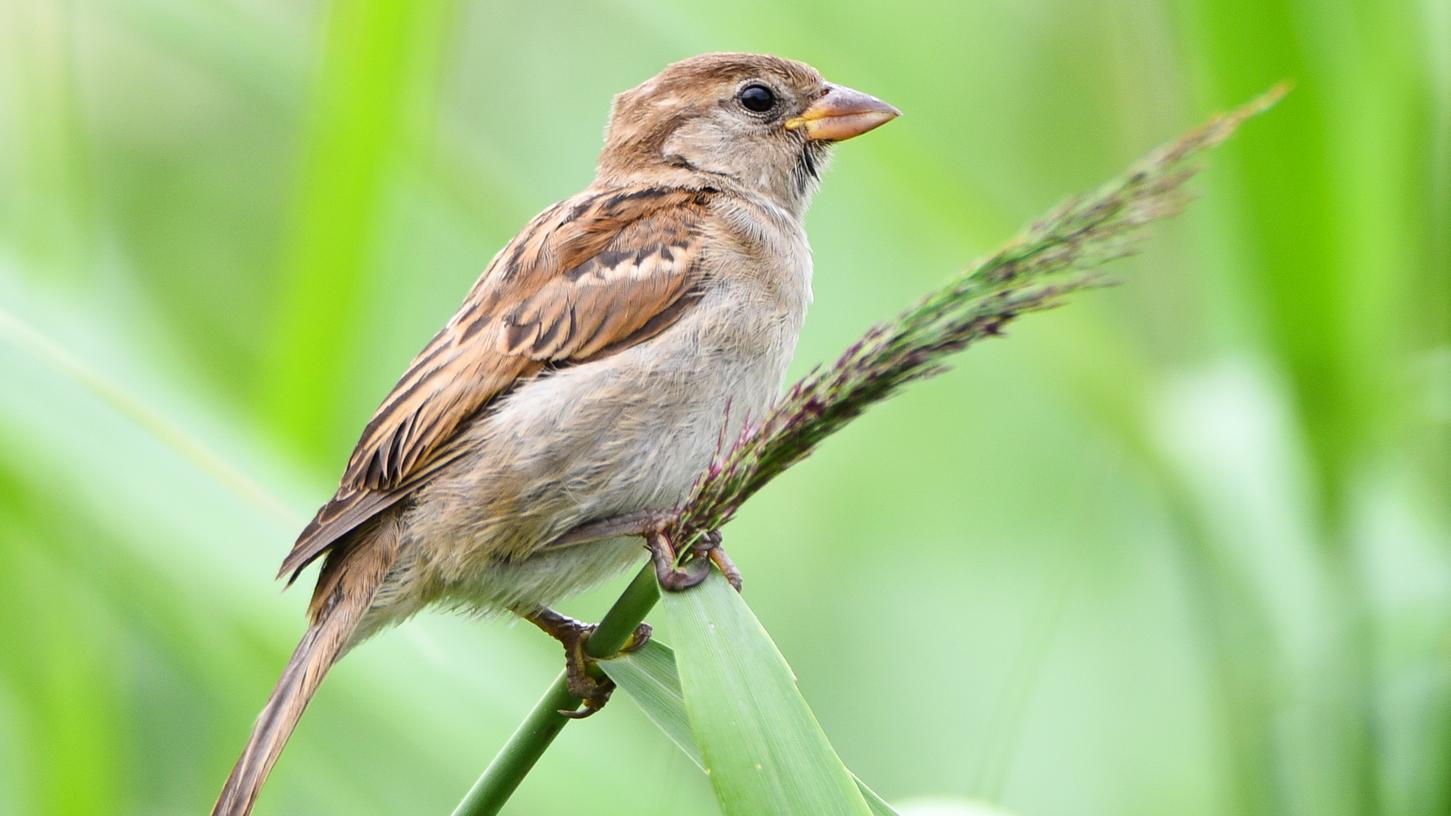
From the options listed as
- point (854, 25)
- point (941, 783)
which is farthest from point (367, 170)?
point (941, 783)

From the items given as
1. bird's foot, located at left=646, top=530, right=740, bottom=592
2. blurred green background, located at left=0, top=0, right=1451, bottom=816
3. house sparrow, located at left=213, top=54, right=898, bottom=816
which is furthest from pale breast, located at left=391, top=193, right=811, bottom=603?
bird's foot, located at left=646, top=530, right=740, bottom=592

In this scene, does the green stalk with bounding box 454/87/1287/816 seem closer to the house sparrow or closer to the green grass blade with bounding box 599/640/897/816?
the green grass blade with bounding box 599/640/897/816

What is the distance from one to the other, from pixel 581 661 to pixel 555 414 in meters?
0.48

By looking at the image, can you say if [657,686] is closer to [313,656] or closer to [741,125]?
[313,656]

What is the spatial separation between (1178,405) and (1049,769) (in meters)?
0.77

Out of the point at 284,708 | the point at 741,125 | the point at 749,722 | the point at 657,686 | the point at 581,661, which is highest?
the point at 741,125

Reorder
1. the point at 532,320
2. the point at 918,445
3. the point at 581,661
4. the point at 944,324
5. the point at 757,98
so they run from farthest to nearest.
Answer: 1. the point at 918,445
2. the point at 757,98
3. the point at 532,320
4. the point at 581,661
5. the point at 944,324

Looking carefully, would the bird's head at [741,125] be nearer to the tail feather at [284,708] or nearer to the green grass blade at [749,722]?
the tail feather at [284,708]

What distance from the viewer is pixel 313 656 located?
194 cm

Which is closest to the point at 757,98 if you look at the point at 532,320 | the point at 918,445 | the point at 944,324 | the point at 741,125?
the point at 741,125

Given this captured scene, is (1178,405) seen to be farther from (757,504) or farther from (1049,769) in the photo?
(757,504)

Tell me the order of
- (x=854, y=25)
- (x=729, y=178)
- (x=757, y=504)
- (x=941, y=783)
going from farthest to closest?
1. (x=757, y=504)
2. (x=854, y=25)
3. (x=941, y=783)
4. (x=729, y=178)

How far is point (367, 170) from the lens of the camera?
228cm

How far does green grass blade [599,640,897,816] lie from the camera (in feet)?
4.99
